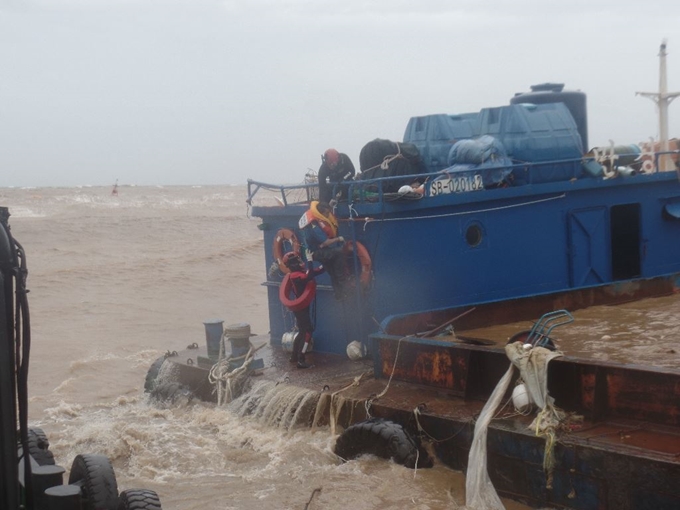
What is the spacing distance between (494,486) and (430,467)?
28.8 inches

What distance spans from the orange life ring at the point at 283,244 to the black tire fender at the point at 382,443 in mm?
3167

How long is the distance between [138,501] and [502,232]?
7201mm

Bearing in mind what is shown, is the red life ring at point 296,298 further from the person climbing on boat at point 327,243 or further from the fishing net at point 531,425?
the fishing net at point 531,425

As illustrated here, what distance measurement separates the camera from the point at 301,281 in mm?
10680

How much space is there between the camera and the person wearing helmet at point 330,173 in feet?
35.5

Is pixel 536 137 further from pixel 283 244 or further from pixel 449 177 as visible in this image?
pixel 283 244

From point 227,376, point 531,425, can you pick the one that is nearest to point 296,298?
point 227,376

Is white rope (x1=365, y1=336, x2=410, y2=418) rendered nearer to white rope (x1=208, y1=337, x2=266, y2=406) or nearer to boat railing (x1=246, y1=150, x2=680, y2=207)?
boat railing (x1=246, y1=150, x2=680, y2=207)

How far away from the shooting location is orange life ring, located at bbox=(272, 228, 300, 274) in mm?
11172

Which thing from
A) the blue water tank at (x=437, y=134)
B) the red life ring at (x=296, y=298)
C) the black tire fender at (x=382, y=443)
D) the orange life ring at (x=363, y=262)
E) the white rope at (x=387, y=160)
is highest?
the blue water tank at (x=437, y=134)

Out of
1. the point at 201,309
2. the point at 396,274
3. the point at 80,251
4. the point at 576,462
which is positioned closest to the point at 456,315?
the point at 396,274

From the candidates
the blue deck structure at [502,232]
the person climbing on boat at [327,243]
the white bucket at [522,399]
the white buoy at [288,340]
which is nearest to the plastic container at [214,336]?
the white buoy at [288,340]

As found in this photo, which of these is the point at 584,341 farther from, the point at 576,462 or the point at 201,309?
the point at 201,309

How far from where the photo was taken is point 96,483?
4.99 meters
